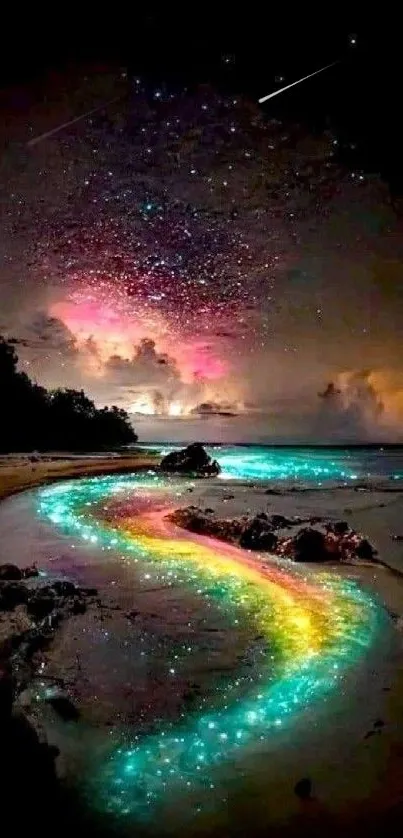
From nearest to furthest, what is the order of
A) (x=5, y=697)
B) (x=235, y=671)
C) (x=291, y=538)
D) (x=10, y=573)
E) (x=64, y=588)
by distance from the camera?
(x=5, y=697), (x=235, y=671), (x=64, y=588), (x=10, y=573), (x=291, y=538)

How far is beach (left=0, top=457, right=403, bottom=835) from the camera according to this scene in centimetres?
367

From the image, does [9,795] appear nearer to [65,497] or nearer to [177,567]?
[177,567]

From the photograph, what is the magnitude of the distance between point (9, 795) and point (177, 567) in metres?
7.14

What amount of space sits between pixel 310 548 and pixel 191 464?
29.5 metres

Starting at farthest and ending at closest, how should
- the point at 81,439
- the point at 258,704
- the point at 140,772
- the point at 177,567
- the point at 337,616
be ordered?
1. the point at 81,439
2. the point at 177,567
3. the point at 337,616
4. the point at 258,704
5. the point at 140,772

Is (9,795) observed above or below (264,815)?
above

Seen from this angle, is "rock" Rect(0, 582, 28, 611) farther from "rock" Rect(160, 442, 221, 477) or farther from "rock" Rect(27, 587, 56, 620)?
"rock" Rect(160, 442, 221, 477)

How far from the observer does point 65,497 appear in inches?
818

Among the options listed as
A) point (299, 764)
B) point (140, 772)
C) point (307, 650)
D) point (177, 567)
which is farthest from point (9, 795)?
point (177, 567)

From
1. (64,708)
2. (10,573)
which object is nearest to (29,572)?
(10,573)

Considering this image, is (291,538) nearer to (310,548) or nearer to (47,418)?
(310,548)

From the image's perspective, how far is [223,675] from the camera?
5574 millimetres

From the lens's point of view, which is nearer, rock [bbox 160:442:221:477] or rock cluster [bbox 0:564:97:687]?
rock cluster [bbox 0:564:97:687]

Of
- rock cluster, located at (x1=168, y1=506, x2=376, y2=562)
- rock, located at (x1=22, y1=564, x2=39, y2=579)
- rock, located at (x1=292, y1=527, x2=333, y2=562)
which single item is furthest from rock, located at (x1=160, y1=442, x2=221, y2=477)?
rock, located at (x1=22, y1=564, x2=39, y2=579)
